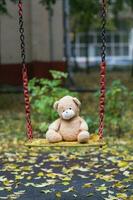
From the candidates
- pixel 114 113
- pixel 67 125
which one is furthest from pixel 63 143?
pixel 114 113

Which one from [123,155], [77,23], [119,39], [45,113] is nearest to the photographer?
[123,155]

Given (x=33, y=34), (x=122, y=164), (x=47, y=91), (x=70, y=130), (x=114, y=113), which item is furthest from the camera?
(x=33, y=34)

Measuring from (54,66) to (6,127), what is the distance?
8855 millimetres

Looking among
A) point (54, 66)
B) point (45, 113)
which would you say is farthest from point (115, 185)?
point (54, 66)

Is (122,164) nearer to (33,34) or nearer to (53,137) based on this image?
(53,137)

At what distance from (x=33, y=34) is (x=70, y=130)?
1549 centimetres

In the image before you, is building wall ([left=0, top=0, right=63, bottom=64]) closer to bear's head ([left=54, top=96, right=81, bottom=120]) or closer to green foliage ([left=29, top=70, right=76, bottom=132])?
green foliage ([left=29, top=70, right=76, bottom=132])

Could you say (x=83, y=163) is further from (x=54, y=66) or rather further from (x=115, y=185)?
(x=54, y=66)

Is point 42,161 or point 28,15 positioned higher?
point 28,15

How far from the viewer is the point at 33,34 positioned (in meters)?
21.4

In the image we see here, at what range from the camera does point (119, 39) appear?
148 feet

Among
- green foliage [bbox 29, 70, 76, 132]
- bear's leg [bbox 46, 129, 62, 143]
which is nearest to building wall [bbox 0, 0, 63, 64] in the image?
Result: green foliage [bbox 29, 70, 76, 132]

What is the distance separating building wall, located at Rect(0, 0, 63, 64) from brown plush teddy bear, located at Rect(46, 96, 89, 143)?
48.0 ft

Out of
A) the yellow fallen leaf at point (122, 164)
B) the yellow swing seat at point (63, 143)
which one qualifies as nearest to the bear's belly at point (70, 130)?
the yellow swing seat at point (63, 143)
